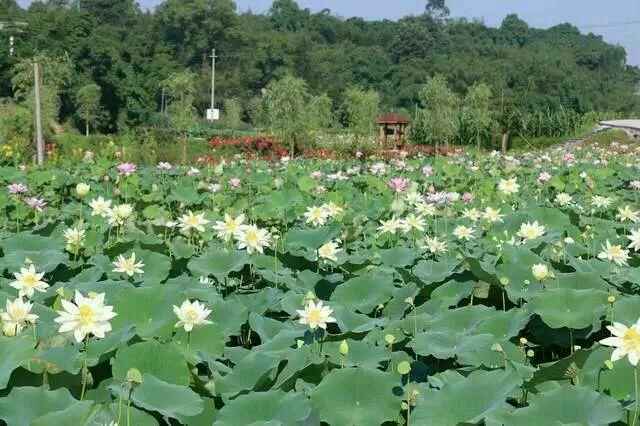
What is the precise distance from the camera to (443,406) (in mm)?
1321

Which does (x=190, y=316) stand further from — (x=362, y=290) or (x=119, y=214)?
(x=119, y=214)

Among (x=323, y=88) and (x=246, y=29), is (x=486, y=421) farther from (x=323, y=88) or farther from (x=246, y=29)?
(x=246, y=29)

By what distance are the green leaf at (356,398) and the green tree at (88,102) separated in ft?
114

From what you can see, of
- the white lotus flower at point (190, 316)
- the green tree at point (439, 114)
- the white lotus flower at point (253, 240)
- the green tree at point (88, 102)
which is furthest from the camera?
the green tree at point (88, 102)

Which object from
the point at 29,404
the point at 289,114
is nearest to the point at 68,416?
the point at 29,404

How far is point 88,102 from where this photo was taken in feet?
125

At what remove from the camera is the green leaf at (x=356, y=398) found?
134 cm

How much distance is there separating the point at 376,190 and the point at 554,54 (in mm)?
75174

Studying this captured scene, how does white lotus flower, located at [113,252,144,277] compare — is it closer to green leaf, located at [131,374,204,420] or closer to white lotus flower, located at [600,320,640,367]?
green leaf, located at [131,374,204,420]

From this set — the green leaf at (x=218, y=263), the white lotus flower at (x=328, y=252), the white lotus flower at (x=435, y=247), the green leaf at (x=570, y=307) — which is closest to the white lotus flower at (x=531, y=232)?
the white lotus flower at (x=435, y=247)

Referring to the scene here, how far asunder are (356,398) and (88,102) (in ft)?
126

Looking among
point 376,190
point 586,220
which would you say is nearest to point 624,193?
point 376,190

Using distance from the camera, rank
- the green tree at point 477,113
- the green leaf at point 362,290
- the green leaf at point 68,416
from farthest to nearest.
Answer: the green tree at point 477,113, the green leaf at point 362,290, the green leaf at point 68,416

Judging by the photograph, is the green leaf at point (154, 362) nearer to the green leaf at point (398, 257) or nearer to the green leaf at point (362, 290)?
the green leaf at point (362, 290)
